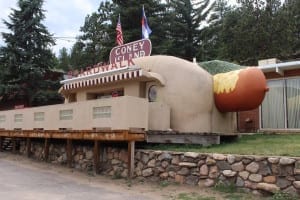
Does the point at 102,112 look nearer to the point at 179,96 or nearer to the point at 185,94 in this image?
the point at 179,96

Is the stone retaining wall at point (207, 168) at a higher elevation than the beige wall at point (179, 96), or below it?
below

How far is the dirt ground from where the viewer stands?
934 centimetres

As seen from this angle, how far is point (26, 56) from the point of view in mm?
27188

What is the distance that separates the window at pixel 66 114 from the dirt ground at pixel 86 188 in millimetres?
1958

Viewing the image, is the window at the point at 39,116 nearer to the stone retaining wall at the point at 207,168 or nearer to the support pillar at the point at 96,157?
the stone retaining wall at the point at 207,168

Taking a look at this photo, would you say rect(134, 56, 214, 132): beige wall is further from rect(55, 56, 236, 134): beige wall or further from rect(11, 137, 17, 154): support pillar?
rect(11, 137, 17, 154): support pillar

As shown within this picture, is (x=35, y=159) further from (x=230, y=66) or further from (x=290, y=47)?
(x=290, y=47)

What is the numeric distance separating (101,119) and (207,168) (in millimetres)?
4363

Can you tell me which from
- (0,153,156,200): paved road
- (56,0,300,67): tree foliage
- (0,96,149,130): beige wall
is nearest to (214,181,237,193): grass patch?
(0,153,156,200): paved road

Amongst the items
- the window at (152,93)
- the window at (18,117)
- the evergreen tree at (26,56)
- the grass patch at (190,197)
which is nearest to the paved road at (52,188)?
the grass patch at (190,197)

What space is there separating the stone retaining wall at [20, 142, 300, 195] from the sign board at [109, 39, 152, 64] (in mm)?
4586

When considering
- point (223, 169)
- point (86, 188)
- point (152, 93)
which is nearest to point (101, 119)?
point (152, 93)

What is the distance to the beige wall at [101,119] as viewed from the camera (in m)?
12.2

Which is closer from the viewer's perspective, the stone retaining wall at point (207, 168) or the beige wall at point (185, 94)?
the stone retaining wall at point (207, 168)
